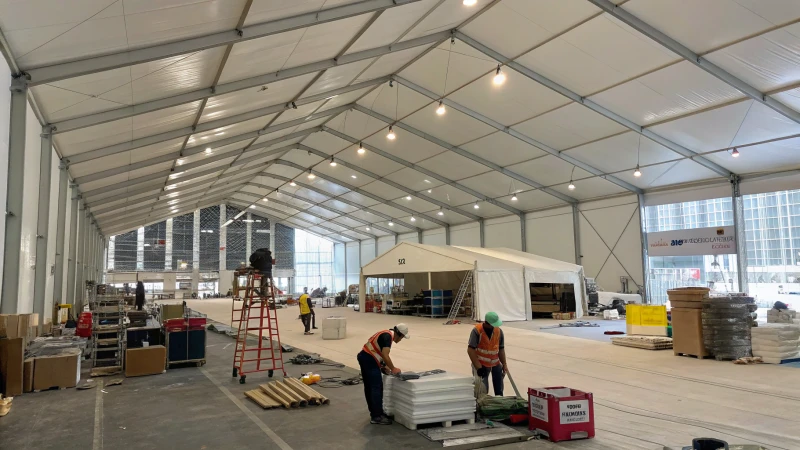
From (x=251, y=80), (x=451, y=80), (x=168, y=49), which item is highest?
(x=451, y=80)

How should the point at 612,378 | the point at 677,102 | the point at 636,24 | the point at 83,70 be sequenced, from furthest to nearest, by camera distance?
the point at 677,102 < the point at 636,24 < the point at 612,378 < the point at 83,70

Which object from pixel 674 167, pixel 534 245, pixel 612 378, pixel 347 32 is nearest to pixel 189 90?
pixel 347 32

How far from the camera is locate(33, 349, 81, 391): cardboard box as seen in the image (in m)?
8.59

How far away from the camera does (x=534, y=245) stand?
2970cm

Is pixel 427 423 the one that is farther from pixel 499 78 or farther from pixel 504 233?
pixel 504 233

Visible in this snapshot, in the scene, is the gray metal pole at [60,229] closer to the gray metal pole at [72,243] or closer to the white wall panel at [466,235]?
the gray metal pole at [72,243]

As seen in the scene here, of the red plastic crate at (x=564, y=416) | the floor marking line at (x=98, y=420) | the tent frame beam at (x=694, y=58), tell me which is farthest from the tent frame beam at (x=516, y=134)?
the red plastic crate at (x=564, y=416)

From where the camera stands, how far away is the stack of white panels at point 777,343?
32.6 feet

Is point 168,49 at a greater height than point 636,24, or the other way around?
A: point 636,24

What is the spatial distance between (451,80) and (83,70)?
12520 mm

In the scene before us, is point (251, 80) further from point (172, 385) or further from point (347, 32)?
point (172, 385)

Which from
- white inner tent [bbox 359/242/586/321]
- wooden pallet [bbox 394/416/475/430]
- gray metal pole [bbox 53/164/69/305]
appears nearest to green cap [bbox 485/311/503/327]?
wooden pallet [bbox 394/416/475/430]

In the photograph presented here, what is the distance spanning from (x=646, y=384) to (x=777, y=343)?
144 inches

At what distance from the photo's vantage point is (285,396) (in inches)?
297
